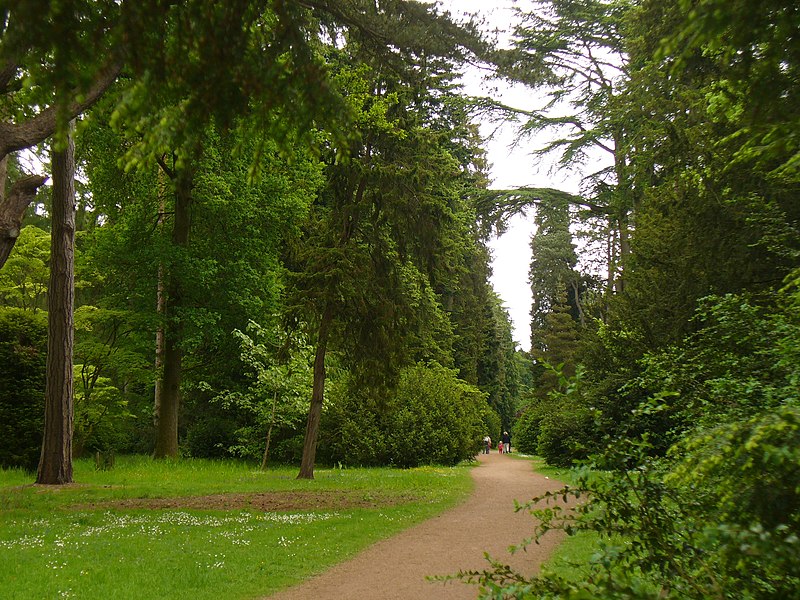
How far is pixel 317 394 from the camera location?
49.5 feet

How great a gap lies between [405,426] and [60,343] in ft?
40.2

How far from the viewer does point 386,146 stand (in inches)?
584

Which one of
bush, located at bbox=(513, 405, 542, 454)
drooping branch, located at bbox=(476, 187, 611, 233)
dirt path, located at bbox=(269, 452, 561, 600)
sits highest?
drooping branch, located at bbox=(476, 187, 611, 233)

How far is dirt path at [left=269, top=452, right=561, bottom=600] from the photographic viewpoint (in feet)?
20.2

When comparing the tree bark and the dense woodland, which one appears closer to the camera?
the dense woodland

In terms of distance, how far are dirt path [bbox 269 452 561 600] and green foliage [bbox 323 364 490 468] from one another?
A: 9795 millimetres

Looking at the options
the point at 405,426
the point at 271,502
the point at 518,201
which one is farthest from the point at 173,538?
the point at 518,201

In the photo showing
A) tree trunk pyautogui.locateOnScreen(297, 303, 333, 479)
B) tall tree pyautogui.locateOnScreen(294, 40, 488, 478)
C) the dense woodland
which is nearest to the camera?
the dense woodland

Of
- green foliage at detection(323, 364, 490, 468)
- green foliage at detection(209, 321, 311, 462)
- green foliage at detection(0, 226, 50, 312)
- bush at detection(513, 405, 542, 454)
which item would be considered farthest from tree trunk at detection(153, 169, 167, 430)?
bush at detection(513, 405, 542, 454)

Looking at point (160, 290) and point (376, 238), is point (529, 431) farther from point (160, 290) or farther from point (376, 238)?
point (376, 238)

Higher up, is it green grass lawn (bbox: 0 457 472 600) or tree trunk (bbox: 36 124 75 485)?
tree trunk (bbox: 36 124 75 485)

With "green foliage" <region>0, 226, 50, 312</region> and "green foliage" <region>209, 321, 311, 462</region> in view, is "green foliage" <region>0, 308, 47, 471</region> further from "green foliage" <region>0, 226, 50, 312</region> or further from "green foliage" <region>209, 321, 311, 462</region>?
"green foliage" <region>209, 321, 311, 462</region>

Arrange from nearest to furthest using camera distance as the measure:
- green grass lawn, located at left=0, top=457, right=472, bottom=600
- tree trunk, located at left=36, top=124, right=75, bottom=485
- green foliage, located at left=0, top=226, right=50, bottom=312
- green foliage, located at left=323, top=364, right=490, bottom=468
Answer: green grass lawn, located at left=0, top=457, right=472, bottom=600
tree trunk, located at left=36, top=124, right=75, bottom=485
green foliage, located at left=0, top=226, right=50, bottom=312
green foliage, located at left=323, top=364, right=490, bottom=468

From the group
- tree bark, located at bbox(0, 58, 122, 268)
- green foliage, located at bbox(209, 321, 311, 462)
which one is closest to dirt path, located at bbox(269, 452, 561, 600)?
tree bark, located at bbox(0, 58, 122, 268)
